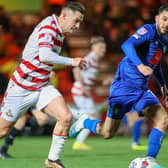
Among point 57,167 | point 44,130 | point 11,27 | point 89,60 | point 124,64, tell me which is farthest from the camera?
point 11,27

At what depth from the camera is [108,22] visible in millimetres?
18594

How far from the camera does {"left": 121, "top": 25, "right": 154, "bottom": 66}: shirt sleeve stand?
306 inches

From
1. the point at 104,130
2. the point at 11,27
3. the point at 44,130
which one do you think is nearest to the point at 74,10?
the point at 104,130

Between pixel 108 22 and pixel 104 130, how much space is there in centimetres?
978

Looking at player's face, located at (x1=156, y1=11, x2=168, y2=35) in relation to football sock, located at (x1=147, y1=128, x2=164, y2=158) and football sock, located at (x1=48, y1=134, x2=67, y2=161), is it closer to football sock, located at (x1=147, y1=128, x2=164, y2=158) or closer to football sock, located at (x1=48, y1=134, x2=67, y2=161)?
football sock, located at (x1=147, y1=128, x2=164, y2=158)

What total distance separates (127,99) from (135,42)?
0.86 meters

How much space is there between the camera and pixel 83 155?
10.4 meters

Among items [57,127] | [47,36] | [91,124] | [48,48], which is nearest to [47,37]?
[47,36]

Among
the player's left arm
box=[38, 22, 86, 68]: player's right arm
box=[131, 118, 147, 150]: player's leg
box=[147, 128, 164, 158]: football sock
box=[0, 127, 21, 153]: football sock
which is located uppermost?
box=[38, 22, 86, 68]: player's right arm

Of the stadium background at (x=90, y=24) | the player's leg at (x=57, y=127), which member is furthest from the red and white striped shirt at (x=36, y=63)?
the stadium background at (x=90, y=24)

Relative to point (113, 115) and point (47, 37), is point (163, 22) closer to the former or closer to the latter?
point (47, 37)

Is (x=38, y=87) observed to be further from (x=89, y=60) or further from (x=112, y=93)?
(x=89, y=60)

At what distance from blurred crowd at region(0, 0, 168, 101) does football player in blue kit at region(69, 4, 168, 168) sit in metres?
7.91

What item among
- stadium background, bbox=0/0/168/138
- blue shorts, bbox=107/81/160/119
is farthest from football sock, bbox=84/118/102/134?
stadium background, bbox=0/0/168/138
